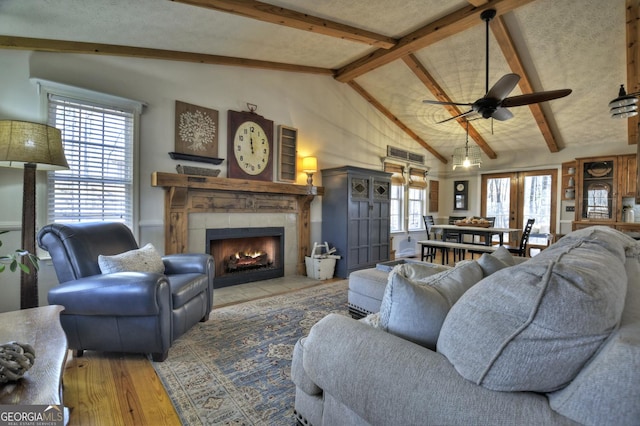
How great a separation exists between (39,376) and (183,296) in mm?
1206

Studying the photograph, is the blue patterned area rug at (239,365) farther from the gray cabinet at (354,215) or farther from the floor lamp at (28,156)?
the gray cabinet at (354,215)

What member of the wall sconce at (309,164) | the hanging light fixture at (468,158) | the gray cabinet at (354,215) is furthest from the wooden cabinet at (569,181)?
the wall sconce at (309,164)

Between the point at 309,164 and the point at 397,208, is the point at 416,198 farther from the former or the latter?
the point at 309,164

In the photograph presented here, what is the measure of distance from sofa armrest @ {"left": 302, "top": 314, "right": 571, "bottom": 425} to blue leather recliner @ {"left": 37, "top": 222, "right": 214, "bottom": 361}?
1376mm

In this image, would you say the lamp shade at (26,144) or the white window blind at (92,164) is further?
the white window blind at (92,164)

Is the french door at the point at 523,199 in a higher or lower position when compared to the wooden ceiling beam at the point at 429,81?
lower

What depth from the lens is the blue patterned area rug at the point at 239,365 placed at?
163cm

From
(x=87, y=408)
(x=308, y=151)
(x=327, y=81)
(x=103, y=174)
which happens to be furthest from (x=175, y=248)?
(x=327, y=81)

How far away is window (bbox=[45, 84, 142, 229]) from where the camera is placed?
2.94m

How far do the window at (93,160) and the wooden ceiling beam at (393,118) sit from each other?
12.8 feet

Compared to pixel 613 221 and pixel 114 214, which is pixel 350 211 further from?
pixel 613 221

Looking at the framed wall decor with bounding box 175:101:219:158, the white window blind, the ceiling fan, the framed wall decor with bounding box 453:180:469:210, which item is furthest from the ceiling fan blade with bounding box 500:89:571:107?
the framed wall decor with bounding box 453:180:469:210

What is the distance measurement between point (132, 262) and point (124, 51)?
7.52 ft

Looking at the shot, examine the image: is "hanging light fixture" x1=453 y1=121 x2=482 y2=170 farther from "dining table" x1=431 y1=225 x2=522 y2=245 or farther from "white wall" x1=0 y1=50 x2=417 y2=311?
"white wall" x1=0 y1=50 x2=417 y2=311
